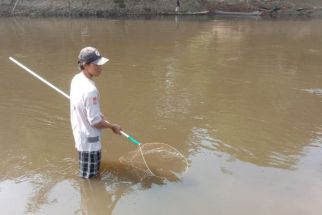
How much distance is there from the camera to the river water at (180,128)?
5.07 m

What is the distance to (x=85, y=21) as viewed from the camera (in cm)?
2317

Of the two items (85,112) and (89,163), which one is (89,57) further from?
(89,163)

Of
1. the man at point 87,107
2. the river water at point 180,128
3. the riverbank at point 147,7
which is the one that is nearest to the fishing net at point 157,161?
the river water at point 180,128

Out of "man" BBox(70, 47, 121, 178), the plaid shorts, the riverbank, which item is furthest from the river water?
the riverbank

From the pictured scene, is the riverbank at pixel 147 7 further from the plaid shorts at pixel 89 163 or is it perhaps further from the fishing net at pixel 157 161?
the plaid shorts at pixel 89 163

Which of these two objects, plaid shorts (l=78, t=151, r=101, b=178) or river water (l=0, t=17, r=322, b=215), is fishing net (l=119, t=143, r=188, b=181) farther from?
plaid shorts (l=78, t=151, r=101, b=178)

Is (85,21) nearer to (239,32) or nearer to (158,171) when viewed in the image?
(239,32)

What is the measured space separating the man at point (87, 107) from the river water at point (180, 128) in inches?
22.9

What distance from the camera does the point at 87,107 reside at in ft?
15.1

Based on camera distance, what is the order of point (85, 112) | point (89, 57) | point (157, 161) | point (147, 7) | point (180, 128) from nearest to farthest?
point (89, 57)
point (85, 112)
point (157, 161)
point (180, 128)
point (147, 7)

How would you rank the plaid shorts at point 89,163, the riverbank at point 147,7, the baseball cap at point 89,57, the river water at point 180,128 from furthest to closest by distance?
1. the riverbank at point 147,7
2. the river water at point 180,128
3. the plaid shorts at point 89,163
4. the baseball cap at point 89,57

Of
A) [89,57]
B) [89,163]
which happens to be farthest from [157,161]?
[89,57]

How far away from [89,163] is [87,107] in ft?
2.59

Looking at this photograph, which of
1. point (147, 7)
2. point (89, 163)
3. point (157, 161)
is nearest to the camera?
point (89, 163)
